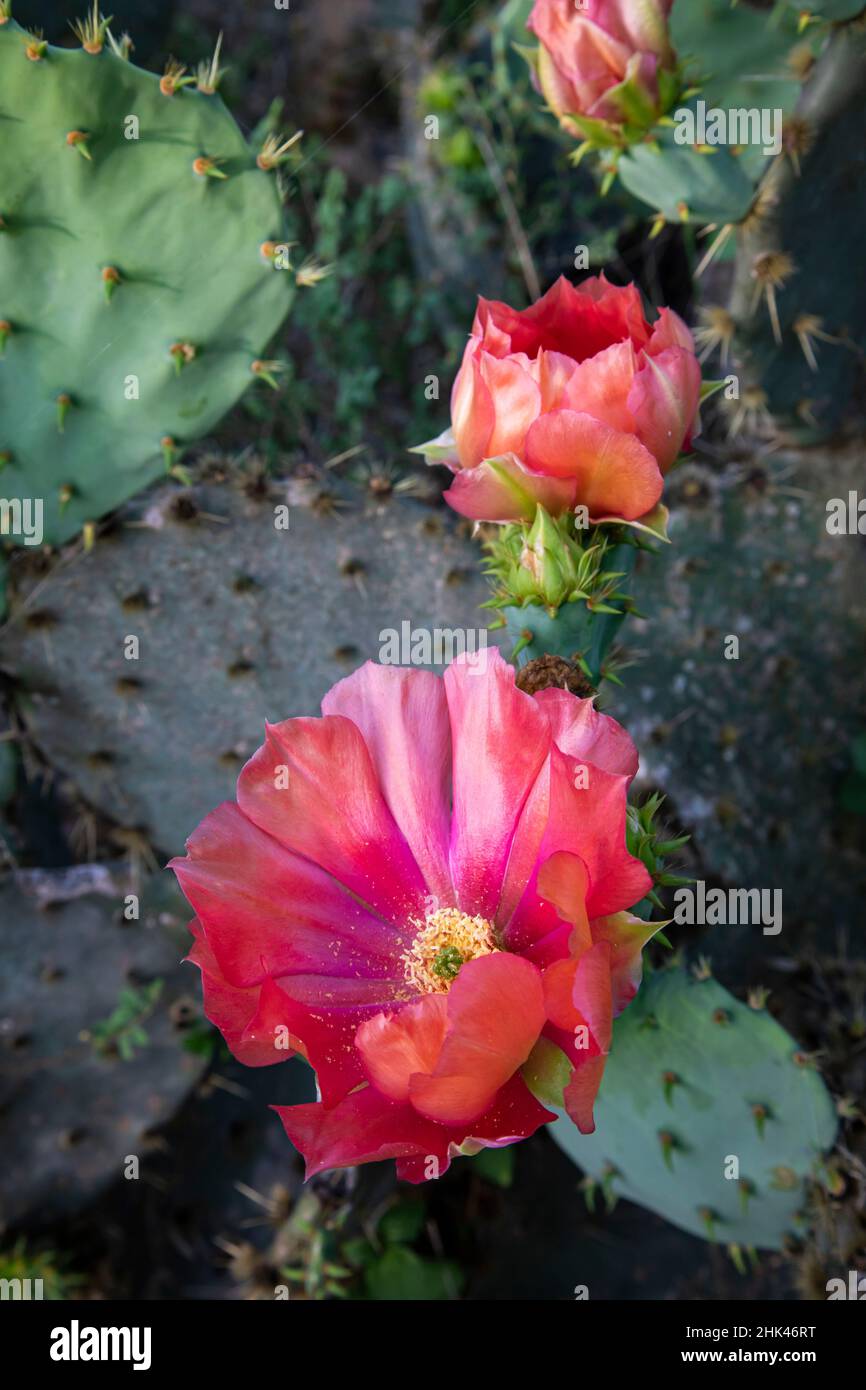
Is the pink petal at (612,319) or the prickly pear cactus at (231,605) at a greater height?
the pink petal at (612,319)

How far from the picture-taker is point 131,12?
1.93 meters

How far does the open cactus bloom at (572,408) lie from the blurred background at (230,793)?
420mm

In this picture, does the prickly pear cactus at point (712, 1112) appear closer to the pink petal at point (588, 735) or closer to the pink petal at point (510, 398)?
the pink petal at point (588, 735)

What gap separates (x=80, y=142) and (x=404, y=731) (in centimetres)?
64

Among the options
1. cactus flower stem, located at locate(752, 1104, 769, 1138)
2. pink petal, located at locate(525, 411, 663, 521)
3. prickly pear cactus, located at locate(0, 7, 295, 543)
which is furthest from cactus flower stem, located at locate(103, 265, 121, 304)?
cactus flower stem, located at locate(752, 1104, 769, 1138)

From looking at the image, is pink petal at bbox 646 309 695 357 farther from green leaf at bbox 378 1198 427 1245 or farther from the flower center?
green leaf at bbox 378 1198 427 1245

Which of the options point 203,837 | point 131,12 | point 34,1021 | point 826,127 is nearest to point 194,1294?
point 34,1021

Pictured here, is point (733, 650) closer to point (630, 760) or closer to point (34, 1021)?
point (630, 760)

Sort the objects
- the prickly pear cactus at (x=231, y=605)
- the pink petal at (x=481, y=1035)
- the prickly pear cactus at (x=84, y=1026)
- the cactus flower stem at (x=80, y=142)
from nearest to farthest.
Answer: the pink petal at (x=481, y=1035)
the cactus flower stem at (x=80, y=142)
the prickly pear cactus at (x=231, y=605)
the prickly pear cactus at (x=84, y=1026)

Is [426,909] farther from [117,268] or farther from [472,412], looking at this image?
[117,268]

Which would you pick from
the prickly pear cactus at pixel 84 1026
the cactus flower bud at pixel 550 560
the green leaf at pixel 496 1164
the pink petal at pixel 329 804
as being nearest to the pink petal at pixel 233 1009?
the pink petal at pixel 329 804

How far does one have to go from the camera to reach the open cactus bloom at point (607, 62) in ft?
3.52

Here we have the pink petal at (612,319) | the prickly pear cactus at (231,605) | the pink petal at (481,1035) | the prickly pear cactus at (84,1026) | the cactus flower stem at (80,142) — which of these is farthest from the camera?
the prickly pear cactus at (84,1026)

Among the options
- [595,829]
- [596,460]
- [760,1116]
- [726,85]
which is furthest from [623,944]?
[726,85]
